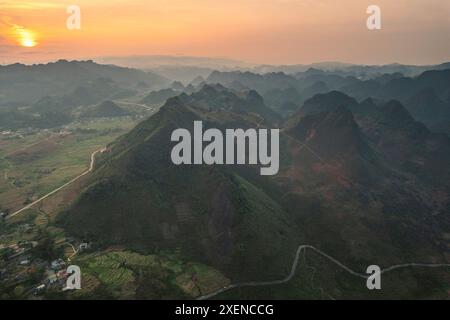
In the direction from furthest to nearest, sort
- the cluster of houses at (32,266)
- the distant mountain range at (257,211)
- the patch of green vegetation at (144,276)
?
the distant mountain range at (257,211) → the cluster of houses at (32,266) → the patch of green vegetation at (144,276)

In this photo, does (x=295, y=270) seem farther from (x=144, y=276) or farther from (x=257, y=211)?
(x=144, y=276)

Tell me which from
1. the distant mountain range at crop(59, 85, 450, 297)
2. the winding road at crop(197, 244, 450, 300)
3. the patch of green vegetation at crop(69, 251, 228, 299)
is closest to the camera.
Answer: the patch of green vegetation at crop(69, 251, 228, 299)

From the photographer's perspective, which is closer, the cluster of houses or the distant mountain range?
the cluster of houses

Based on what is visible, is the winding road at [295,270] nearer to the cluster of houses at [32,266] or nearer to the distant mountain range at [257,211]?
A: the distant mountain range at [257,211]

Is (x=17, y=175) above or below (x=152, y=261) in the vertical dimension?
above

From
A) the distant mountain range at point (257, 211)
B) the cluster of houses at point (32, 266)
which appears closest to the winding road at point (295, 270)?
the distant mountain range at point (257, 211)

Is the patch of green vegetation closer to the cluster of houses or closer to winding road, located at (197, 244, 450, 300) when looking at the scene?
winding road, located at (197, 244, 450, 300)

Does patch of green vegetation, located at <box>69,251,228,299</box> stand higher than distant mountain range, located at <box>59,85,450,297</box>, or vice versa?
distant mountain range, located at <box>59,85,450,297</box>

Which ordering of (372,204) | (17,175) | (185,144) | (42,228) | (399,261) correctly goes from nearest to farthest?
(399,261) → (42,228) → (372,204) → (185,144) → (17,175)

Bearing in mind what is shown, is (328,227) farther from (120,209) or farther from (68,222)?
(68,222)

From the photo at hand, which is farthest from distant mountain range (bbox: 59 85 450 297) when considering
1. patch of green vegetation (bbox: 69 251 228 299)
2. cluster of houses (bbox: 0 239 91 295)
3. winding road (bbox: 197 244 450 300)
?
cluster of houses (bbox: 0 239 91 295)

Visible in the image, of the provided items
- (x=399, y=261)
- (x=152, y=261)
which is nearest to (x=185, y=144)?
(x=152, y=261)
